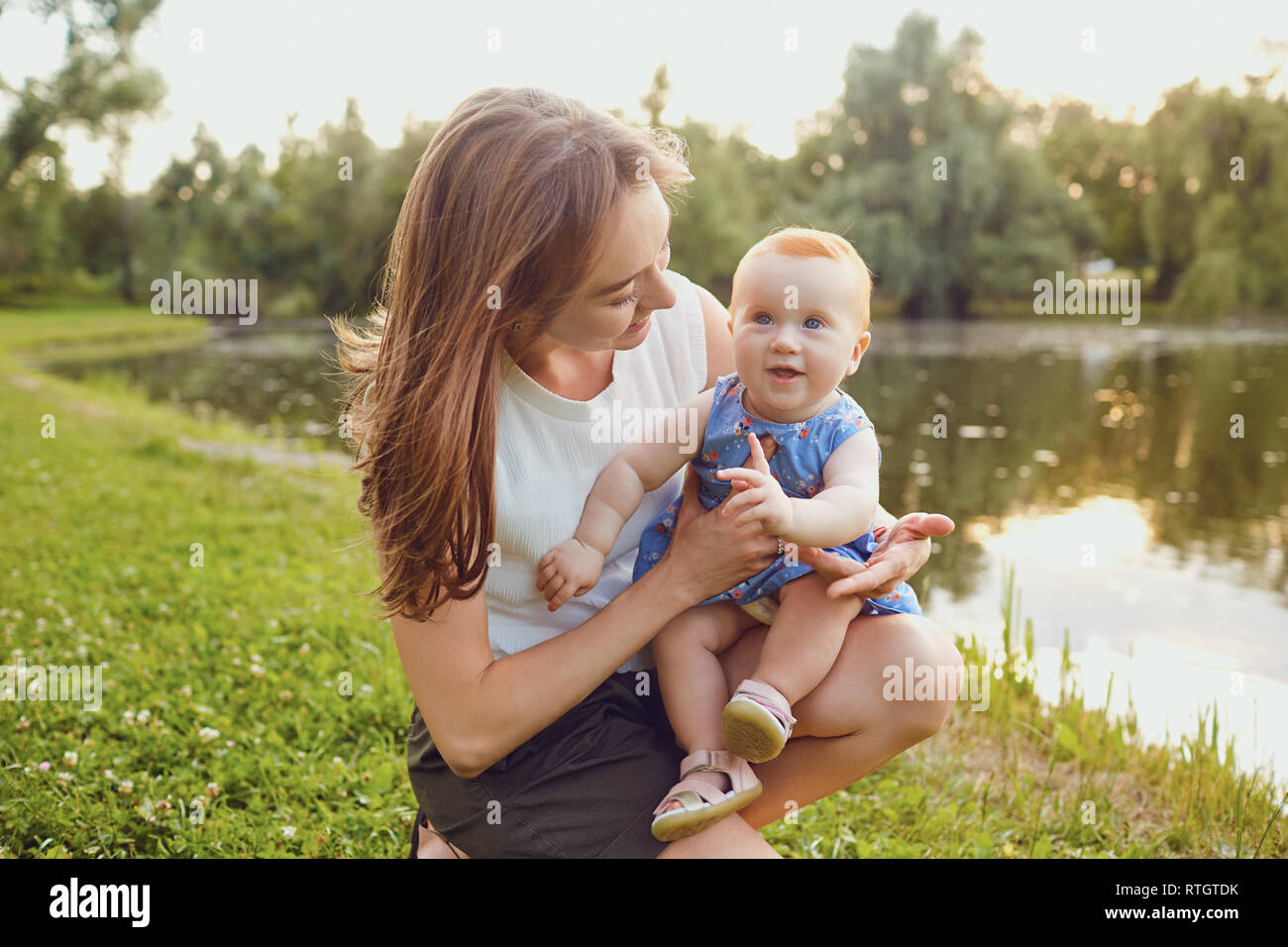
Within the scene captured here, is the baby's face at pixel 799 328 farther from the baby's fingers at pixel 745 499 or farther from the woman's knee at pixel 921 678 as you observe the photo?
the woman's knee at pixel 921 678

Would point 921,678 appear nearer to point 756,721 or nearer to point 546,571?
point 756,721

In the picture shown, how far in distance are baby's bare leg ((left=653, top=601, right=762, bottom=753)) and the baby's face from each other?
382mm

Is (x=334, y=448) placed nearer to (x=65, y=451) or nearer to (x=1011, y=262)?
(x=65, y=451)

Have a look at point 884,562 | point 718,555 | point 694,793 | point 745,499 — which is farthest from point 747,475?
point 694,793

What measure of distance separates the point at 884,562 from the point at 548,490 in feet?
1.82

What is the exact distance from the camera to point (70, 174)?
93.6 ft

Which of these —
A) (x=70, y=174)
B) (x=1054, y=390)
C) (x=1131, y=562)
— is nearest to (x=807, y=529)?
(x=1131, y=562)

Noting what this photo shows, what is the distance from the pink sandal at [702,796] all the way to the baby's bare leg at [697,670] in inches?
1.1

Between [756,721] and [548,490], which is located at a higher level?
[548,490]

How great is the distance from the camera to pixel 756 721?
1547mm

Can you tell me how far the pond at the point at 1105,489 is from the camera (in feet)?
15.2

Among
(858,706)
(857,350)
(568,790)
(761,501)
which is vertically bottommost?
(568,790)

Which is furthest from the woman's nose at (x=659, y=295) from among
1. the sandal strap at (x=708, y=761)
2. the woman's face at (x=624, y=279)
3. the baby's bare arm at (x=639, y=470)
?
the sandal strap at (x=708, y=761)

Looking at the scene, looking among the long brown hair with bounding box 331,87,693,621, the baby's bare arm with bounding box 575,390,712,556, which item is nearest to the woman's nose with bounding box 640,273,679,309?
the long brown hair with bounding box 331,87,693,621
